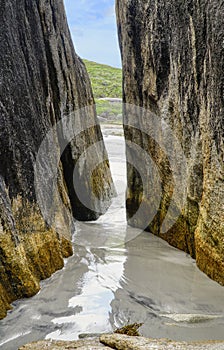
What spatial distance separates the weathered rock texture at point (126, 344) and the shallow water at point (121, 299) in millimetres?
454

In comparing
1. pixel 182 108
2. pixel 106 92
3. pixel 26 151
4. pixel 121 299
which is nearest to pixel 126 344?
pixel 121 299

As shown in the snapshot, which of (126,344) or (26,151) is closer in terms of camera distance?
(126,344)

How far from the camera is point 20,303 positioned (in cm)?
435

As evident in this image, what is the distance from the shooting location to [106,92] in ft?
179

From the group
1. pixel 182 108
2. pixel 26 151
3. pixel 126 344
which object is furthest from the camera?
pixel 182 108

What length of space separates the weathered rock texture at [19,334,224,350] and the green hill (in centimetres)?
3514

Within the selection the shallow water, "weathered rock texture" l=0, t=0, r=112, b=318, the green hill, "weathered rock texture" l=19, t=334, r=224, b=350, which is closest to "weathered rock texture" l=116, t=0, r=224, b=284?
the shallow water

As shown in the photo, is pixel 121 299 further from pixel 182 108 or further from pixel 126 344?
pixel 182 108

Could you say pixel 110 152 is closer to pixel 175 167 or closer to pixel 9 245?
pixel 175 167

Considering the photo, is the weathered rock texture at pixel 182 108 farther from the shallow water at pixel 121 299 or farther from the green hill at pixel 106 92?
the green hill at pixel 106 92

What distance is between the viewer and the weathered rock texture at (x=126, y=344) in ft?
9.42

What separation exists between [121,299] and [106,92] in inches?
2038

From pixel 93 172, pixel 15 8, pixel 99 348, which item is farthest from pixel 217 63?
pixel 93 172

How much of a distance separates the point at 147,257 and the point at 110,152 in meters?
16.0
